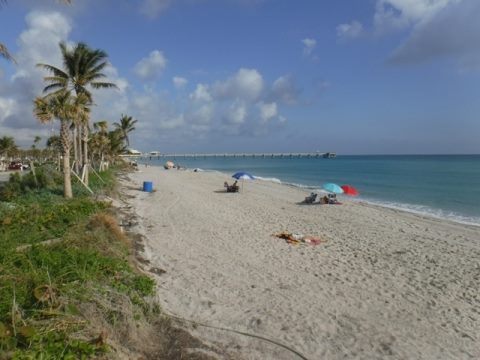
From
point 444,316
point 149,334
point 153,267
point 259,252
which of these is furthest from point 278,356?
point 259,252

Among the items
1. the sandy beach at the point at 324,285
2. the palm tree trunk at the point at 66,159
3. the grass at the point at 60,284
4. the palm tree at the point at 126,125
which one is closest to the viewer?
the grass at the point at 60,284

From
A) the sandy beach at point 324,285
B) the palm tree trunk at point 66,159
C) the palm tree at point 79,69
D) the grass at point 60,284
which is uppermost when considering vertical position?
the palm tree at point 79,69

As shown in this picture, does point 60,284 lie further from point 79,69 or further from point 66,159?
point 79,69

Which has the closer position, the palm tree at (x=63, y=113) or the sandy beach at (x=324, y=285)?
the sandy beach at (x=324, y=285)

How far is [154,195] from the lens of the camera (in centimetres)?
2056

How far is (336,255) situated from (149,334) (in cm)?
575

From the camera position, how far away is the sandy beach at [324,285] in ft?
16.1

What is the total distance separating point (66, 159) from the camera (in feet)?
43.7

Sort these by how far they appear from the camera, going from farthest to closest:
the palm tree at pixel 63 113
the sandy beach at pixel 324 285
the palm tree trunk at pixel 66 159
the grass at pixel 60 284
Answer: the palm tree trunk at pixel 66 159, the palm tree at pixel 63 113, the sandy beach at pixel 324 285, the grass at pixel 60 284

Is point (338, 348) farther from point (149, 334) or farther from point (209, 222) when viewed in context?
point (209, 222)

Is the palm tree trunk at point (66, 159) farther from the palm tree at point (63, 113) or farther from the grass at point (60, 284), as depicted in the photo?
the grass at point (60, 284)

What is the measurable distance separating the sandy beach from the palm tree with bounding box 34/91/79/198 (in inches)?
127

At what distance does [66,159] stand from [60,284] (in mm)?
9880

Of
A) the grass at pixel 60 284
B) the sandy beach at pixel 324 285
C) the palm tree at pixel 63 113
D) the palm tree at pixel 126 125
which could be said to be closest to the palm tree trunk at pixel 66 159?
the palm tree at pixel 63 113
